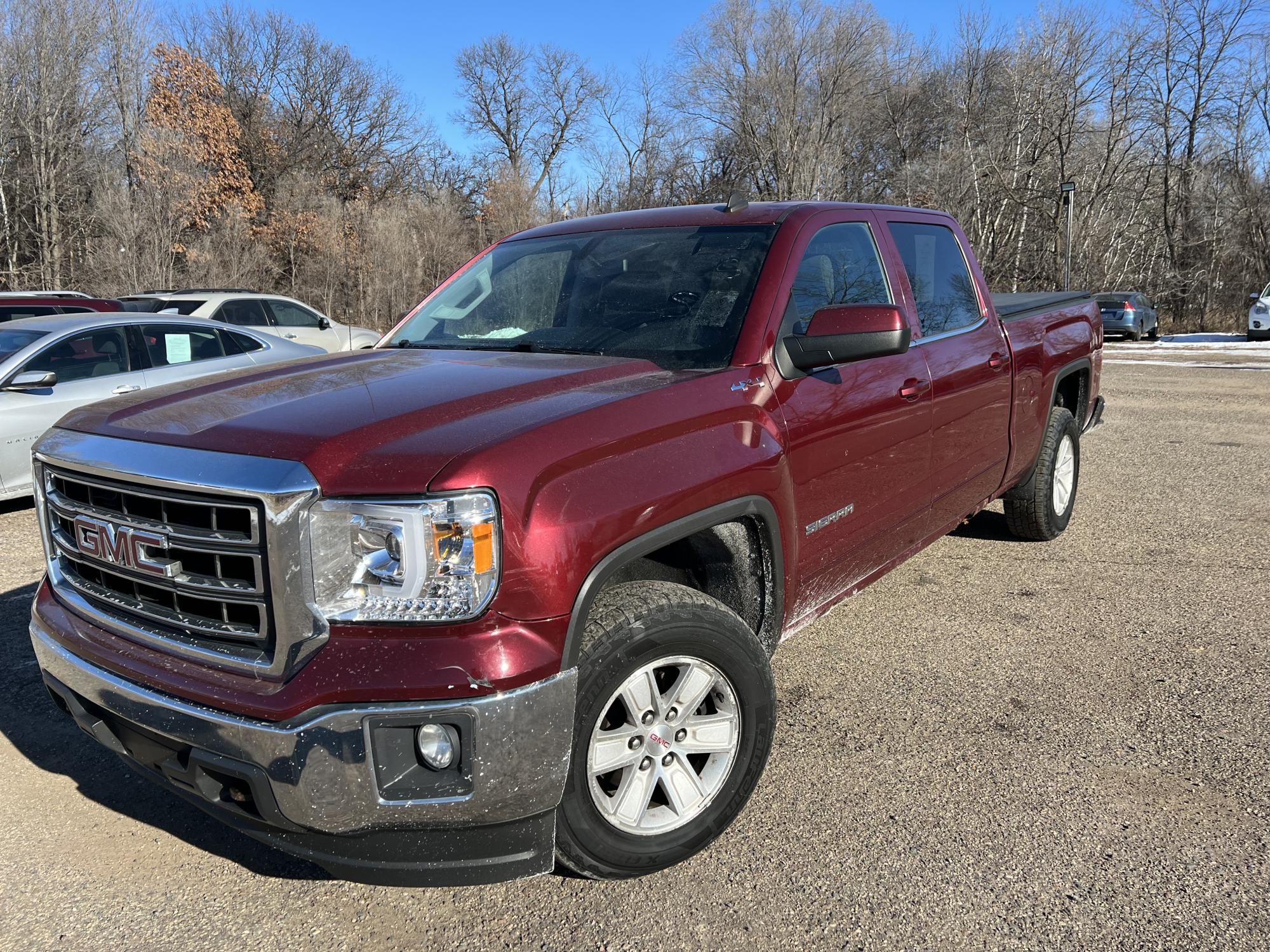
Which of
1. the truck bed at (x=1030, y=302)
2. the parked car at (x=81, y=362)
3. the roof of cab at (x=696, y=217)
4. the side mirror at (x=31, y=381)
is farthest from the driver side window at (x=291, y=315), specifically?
the truck bed at (x=1030, y=302)

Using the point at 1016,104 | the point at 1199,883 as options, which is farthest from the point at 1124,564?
the point at 1016,104

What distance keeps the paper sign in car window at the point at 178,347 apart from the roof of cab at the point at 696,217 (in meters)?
5.19

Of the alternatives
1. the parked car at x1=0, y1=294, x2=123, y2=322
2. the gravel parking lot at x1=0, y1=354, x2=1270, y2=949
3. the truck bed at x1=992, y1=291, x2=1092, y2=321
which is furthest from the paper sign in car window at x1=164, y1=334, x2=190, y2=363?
the truck bed at x1=992, y1=291, x2=1092, y2=321

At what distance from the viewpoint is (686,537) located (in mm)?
2752

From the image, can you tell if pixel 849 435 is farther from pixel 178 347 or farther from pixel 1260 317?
pixel 1260 317

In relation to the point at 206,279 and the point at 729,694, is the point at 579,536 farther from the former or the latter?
the point at 206,279

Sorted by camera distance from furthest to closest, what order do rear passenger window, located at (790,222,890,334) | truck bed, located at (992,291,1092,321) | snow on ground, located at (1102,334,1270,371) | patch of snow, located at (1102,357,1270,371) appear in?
snow on ground, located at (1102,334,1270,371)
patch of snow, located at (1102,357,1270,371)
truck bed, located at (992,291,1092,321)
rear passenger window, located at (790,222,890,334)

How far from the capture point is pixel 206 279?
89.1 ft

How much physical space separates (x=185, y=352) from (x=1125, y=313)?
26.6 meters

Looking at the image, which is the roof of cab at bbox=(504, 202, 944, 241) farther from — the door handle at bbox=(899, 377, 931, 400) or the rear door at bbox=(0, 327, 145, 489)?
the rear door at bbox=(0, 327, 145, 489)

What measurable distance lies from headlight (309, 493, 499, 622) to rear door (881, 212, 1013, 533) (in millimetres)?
2467

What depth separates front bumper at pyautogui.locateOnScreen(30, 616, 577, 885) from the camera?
6.93ft

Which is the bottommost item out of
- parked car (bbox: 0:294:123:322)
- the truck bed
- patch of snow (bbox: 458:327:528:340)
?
patch of snow (bbox: 458:327:528:340)

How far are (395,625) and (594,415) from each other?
74cm
